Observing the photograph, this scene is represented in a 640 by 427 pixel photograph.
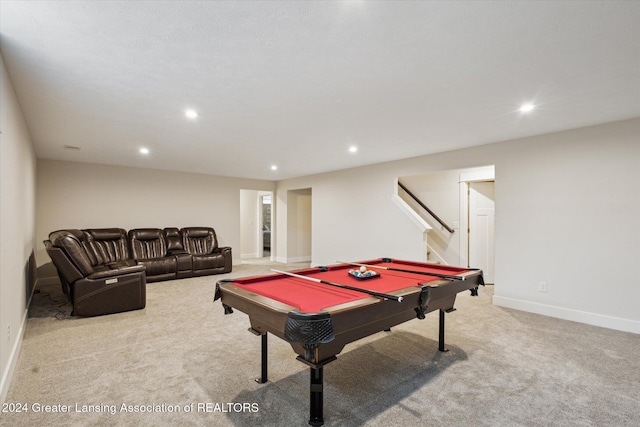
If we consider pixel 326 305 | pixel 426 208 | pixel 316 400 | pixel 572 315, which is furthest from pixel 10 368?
pixel 426 208

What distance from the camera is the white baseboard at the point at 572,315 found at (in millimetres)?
3285

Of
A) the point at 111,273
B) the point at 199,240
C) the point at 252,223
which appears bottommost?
the point at 111,273

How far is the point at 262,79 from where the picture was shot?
2.37 metres

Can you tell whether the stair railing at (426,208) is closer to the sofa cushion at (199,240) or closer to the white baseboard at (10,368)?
the sofa cushion at (199,240)

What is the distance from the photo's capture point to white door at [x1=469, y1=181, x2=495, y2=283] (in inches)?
225

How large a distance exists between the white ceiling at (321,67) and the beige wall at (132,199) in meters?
2.29

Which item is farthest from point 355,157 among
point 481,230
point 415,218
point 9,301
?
point 9,301

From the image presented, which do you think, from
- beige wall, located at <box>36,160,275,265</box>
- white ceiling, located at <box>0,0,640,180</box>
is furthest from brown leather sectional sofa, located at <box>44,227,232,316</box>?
white ceiling, located at <box>0,0,640,180</box>

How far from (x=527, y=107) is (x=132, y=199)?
7076mm

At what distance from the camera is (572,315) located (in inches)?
143

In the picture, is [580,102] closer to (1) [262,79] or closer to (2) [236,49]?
(1) [262,79]

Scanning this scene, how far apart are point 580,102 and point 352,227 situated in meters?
4.27

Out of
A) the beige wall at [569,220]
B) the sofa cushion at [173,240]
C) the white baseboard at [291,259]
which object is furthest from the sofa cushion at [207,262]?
the beige wall at [569,220]

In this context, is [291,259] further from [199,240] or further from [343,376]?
[343,376]
